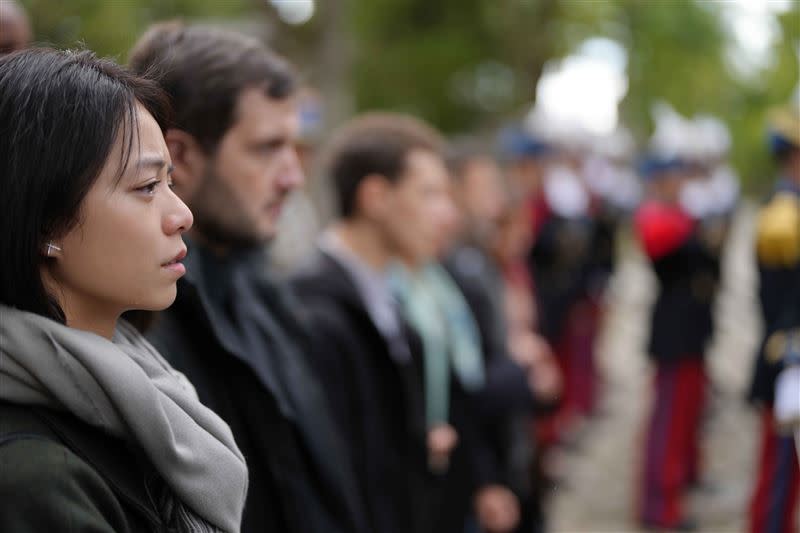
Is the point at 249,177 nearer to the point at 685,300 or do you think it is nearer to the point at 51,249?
the point at 51,249

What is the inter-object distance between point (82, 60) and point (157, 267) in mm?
297

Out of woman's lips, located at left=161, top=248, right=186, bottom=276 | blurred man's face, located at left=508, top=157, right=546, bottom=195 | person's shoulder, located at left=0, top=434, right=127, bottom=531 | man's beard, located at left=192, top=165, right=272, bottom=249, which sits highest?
blurred man's face, located at left=508, top=157, right=546, bottom=195

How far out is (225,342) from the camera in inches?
74.0

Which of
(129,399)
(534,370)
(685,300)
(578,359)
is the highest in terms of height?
(685,300)

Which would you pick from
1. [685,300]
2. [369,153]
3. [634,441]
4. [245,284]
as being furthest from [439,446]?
[634,441]

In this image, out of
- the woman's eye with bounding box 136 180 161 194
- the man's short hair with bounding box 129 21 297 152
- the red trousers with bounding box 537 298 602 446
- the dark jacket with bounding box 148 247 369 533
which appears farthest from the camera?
the red trousers with bounding box 537 298 602 446

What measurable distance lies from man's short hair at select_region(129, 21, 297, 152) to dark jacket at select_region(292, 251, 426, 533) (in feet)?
2.49

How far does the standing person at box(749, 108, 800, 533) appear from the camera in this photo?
13.0 ft

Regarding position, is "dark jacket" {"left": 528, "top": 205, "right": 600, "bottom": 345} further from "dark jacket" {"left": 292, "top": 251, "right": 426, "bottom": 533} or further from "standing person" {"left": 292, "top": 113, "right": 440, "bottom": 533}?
"dark jacket" {"left": 292, "top": 251, "right": 426, "bottom": 533}

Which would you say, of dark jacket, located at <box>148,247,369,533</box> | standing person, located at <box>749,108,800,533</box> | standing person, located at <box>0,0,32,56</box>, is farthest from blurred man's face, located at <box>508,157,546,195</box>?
dark jacket, located at <box>148,247,369,533</box>

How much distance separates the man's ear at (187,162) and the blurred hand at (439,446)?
1187mm

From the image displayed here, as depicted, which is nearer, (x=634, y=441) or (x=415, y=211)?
(x=415, y=211)

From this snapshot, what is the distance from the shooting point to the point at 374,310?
2.84 metres

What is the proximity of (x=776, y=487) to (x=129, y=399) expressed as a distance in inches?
134
